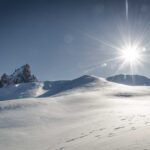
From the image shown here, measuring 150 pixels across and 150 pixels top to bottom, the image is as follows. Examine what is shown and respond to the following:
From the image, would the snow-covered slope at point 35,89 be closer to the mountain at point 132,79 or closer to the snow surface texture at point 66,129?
the mountain at point 132,79

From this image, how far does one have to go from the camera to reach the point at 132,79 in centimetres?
13612

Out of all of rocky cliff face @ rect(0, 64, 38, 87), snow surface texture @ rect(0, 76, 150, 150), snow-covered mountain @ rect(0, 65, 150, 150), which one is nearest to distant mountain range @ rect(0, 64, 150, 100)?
rocky cliff face @ rect(0, 64, 38, 87)

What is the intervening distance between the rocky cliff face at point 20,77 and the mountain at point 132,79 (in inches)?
1931

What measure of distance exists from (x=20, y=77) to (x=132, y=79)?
61691 millimetres

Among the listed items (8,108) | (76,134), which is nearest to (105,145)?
(76,134)

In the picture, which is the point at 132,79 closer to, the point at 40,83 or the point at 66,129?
the point at 40,83

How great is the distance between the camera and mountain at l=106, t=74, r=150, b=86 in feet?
428

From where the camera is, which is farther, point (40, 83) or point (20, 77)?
point (20, 77)

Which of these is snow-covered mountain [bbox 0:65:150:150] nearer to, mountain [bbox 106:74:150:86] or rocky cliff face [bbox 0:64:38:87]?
rocky cliff face [bbox 0:64:38:87]

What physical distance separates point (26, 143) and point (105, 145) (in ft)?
22.1

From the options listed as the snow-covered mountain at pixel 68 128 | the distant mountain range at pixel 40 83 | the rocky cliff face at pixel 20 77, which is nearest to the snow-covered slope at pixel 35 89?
the distant mountain range at pixel 40 83

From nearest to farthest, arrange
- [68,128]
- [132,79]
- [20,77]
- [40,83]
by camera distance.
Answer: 1. [68,128]
2. [40,83]
3. [20,77]
4. [132,79]

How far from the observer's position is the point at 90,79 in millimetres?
81625

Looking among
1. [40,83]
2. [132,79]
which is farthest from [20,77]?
[132,79]
